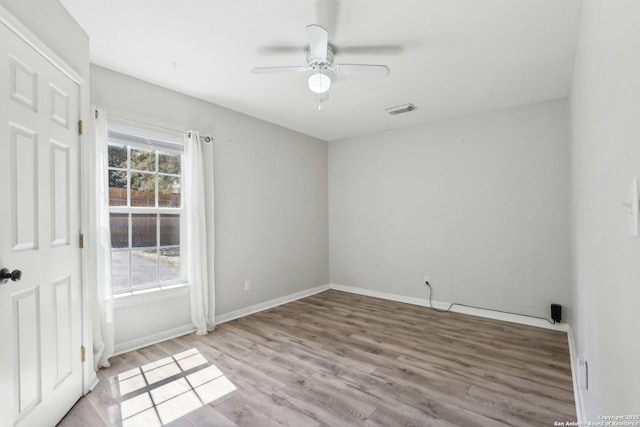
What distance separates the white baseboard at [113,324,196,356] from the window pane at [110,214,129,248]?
0.93 m

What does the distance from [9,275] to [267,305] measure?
10.1 feet

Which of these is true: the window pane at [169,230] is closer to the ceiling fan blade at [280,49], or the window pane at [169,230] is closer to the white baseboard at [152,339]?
the white baseboard at [152,339]

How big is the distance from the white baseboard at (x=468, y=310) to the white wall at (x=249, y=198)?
744 millimetres

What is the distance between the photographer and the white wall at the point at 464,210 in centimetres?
355

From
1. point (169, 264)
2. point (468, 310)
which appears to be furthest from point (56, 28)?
point (468, 310)

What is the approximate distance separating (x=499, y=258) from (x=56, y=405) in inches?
172

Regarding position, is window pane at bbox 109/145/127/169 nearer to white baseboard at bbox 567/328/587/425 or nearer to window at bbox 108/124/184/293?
window at bbox 108/124/184/293

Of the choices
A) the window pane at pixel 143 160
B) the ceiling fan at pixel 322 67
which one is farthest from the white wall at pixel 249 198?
the ceiling fan at pixel 322 67

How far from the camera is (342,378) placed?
2.45 metres

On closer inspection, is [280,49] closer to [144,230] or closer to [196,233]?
[196,233]

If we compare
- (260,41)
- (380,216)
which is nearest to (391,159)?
(380,216)

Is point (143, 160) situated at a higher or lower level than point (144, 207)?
higher

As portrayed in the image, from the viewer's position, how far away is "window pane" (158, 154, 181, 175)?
333 centimetres

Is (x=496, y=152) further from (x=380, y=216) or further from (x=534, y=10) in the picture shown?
(x=534, y=10)
